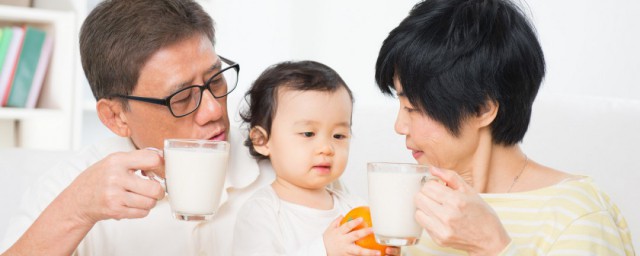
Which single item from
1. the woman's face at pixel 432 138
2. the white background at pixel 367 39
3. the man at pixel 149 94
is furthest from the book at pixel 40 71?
the woman's face at pixel 432 138

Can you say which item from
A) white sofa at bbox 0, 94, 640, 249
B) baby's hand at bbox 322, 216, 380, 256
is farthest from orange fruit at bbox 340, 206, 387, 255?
white sofa at bbox 0, 94, 640, 249

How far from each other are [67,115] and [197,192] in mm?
2882

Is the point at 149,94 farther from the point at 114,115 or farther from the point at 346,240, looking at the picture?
the point at 346,240

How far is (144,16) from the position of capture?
78.0 inches

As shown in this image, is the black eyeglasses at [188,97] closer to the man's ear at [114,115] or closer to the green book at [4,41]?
the man's ear at [114,115]

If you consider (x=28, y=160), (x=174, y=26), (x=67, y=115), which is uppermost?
(x=174, y=26)

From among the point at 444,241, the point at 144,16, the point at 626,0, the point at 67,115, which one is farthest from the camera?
the point at 67,115

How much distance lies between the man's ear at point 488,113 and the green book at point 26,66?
2972mm

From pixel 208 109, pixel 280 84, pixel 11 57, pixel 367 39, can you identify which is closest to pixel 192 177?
pixel 208 109

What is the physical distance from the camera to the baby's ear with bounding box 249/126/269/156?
7.14ft

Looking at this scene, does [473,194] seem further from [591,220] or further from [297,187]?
[297,187]

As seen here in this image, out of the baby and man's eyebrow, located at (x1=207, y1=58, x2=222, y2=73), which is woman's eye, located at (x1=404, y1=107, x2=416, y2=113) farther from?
man's eyebrow, located at (x1=207, y1=58, x2=222, y2=73)

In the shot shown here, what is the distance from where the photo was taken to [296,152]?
208 centimetres

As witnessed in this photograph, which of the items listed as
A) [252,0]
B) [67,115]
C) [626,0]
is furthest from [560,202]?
[252,0]
